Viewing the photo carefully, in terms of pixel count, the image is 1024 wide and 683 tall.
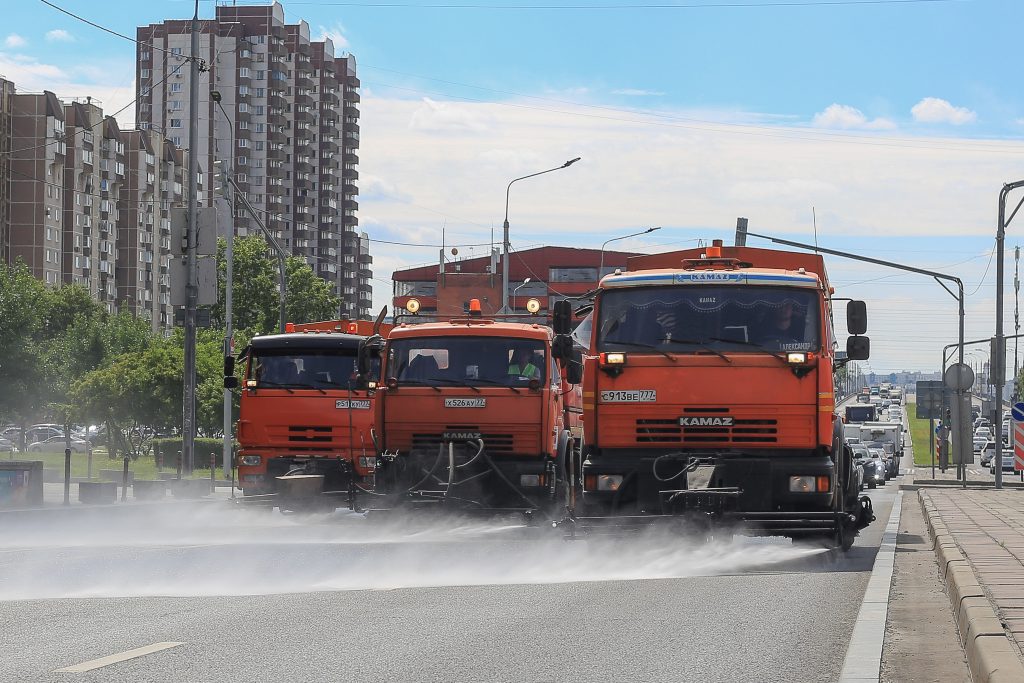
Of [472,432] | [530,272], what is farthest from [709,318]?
[530,272]

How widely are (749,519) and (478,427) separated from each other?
5091 millimetres

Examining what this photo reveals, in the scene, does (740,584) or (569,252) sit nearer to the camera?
(740,584)

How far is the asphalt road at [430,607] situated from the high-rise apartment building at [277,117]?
117592 mm

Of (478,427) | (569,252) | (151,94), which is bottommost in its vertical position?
(478,427)

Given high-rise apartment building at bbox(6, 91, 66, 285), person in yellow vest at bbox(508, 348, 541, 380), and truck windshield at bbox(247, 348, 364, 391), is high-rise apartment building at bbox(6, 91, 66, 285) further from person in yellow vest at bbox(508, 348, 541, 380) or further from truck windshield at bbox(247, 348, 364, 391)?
person in yellow vest at bbox(508, 348, 541, 380)

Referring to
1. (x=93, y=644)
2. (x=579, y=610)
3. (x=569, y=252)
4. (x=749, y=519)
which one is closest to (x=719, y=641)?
(x=579, y=610)

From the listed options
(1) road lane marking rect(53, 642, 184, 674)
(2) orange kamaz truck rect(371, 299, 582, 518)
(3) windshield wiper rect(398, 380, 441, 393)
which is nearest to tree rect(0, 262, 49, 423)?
(2) orange kamaz truck rect(371, 299, 582, 518)

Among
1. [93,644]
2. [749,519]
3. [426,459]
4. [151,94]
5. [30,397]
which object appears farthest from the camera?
[151,94]

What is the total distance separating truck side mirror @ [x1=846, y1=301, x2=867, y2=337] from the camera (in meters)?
14.7

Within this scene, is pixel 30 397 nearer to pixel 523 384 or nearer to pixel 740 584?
pixel 523 384

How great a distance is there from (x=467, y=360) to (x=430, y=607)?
8.11 meters

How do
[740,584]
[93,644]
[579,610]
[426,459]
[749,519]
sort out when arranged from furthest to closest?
[426,459] < [749,519] < [740,584] < [579,610] < [93,644]

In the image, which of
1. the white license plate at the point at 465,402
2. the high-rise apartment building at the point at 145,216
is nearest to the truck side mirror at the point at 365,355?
the white license plate at the point at 465,402

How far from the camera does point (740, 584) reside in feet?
41.6
